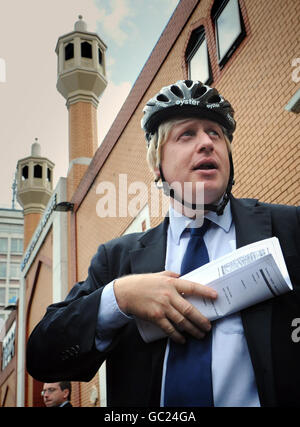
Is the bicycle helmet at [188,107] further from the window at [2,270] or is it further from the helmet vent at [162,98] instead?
the window at [2,270]

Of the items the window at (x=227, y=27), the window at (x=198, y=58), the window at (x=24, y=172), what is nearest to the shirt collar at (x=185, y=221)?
the window at (x=227, y=27)

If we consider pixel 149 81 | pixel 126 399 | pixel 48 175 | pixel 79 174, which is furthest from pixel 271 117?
pixel 48 175

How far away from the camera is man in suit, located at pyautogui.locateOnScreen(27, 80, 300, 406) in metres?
1.54

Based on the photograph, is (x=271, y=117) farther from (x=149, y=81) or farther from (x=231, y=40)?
(x=149, y=81)

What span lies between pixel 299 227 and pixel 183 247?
1.48 ft

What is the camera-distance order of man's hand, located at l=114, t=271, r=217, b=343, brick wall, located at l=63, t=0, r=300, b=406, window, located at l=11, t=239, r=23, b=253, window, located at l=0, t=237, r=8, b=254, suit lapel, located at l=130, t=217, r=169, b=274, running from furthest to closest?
1. window, located at l=11, t=239, r=23, b=253
2. window, located at l=0, t=237, r=8, b=254
3. brick wall, located at l=63, t=0, r=300, b=406
4. suit lapel, located at l=130, t=217, r=169, b=274
5. man's hand, located at l=114, t=271, r=217, b=343

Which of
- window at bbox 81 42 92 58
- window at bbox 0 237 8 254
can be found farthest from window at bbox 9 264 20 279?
window at bbox 81 42 92 58

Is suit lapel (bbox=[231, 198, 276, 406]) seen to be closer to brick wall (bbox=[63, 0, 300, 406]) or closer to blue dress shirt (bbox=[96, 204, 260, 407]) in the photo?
blue dress shirt (bbox=[96, 204, 260, 407])

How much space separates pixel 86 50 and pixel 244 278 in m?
20.2

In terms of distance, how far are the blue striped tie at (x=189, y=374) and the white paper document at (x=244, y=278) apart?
0.11 m

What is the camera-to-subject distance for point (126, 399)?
171 cm

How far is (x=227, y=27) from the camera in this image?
7.61m

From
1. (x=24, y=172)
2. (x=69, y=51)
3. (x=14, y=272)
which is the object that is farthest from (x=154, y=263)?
(x=14, y=272)

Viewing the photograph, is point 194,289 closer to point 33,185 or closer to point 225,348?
point 225,348
